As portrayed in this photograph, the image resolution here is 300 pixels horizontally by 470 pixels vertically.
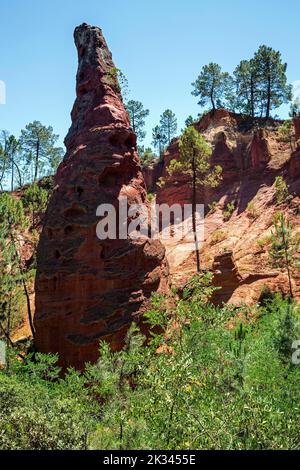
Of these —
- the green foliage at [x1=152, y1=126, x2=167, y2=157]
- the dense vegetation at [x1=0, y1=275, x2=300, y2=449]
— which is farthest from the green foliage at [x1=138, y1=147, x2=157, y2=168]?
the dense vegetation at [x1=0, y1=275, x2=300, y2=449]

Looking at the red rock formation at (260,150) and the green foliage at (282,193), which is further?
the red rock formation at (260,150)

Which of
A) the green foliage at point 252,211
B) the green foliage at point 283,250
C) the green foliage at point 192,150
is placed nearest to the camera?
the green foliage at point 283,250

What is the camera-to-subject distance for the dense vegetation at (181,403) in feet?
27.6

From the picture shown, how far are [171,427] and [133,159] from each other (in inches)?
595

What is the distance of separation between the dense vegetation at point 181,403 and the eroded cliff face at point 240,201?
39.4ft

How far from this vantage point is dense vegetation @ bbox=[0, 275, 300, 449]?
841 cm

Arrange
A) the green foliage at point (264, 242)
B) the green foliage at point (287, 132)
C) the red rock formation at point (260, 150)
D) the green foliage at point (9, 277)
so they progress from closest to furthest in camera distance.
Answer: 1. the green foliage at point (9, 277)
2. the green foliage at point (264, 242)
3. the green foliage at point (287, 132)
4. the red rock formation at point (260, 150)

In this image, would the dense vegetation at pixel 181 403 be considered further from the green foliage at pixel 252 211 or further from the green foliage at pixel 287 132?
the green foliage at pixel 287 132

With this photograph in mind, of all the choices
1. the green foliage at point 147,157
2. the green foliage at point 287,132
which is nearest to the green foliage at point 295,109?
the green foliage at point 287,132

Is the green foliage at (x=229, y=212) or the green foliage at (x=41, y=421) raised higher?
the green foliage at (x=229, y=212)

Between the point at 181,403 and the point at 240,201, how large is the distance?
116 ft

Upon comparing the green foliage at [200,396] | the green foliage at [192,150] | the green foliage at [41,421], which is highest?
the green foliage at [192,150]

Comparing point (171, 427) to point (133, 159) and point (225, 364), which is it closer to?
point (225, 364)

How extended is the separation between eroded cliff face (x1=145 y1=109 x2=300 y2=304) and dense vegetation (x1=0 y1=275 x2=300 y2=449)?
473 inches
